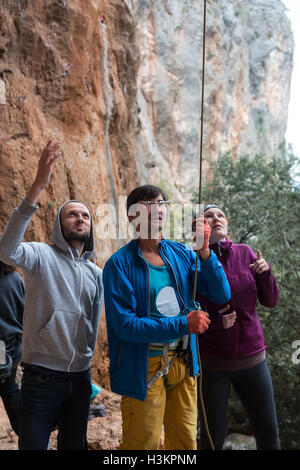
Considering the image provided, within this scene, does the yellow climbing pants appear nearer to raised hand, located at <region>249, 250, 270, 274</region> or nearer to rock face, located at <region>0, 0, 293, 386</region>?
raised hand, located at <region>249, 250, 270, 274</region>

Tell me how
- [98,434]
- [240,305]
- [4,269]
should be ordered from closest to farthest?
[240,305], [4,269], [98,434]

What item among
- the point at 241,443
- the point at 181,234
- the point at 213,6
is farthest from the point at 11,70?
the point at 213,6

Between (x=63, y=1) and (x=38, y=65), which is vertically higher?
(x=63, y=1)

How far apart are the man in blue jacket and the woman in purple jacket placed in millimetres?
346

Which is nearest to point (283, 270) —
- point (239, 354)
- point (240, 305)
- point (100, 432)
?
point (100, 432)

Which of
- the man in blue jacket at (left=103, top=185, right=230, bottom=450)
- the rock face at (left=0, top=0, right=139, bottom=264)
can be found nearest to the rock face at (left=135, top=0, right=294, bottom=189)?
the rock face at (left=0, top=0, right=139, bottom=264)

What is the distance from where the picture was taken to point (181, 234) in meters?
14.8

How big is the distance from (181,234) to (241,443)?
8603 millimetres

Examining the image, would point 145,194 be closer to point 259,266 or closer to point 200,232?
point 200,232

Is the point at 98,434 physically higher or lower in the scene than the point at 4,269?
lower

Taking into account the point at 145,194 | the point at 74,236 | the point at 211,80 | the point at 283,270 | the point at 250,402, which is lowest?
the point at 283,270

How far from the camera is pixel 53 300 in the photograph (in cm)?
245

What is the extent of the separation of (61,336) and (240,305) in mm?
1104
